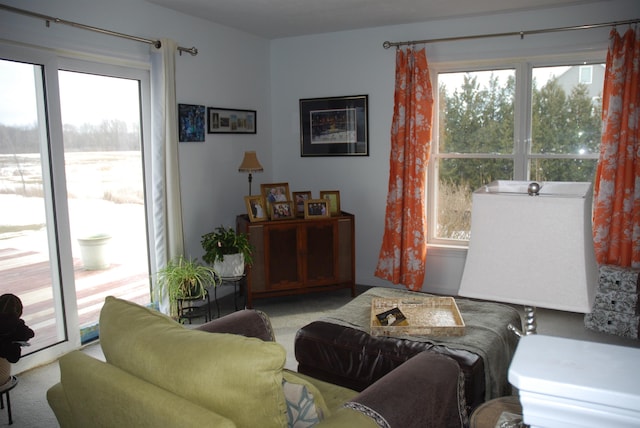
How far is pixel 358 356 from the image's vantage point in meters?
2.43

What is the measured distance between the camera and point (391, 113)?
4.88 m

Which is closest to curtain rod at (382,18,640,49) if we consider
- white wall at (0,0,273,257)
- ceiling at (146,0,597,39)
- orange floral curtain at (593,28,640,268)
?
orange floral curtain at (593,28,640,268)

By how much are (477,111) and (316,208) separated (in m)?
1.69

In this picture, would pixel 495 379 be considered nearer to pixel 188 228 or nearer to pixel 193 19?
pixel 188 228

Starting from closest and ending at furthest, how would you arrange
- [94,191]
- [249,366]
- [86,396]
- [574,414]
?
[574,414]
[249,366]
[86,396]
[94,191]

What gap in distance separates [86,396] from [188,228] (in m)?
2.88

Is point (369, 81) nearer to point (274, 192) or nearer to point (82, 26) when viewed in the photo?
point (274, 192)

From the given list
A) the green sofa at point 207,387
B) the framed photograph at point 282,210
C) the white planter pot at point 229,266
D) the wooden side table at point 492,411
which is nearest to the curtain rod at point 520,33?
the framed photograph at point 282,210

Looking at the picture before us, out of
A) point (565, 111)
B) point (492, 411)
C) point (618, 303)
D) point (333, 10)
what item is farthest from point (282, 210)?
point (492, 411)

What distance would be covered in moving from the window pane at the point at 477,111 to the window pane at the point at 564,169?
0.29 metres

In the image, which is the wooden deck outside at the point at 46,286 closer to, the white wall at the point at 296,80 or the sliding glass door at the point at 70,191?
the sliding glass door at the point at 70,191

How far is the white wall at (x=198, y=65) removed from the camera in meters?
3.30

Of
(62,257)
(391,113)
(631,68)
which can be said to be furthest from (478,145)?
(62,257)

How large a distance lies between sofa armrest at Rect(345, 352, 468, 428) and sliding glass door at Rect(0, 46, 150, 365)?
258 centimetres
